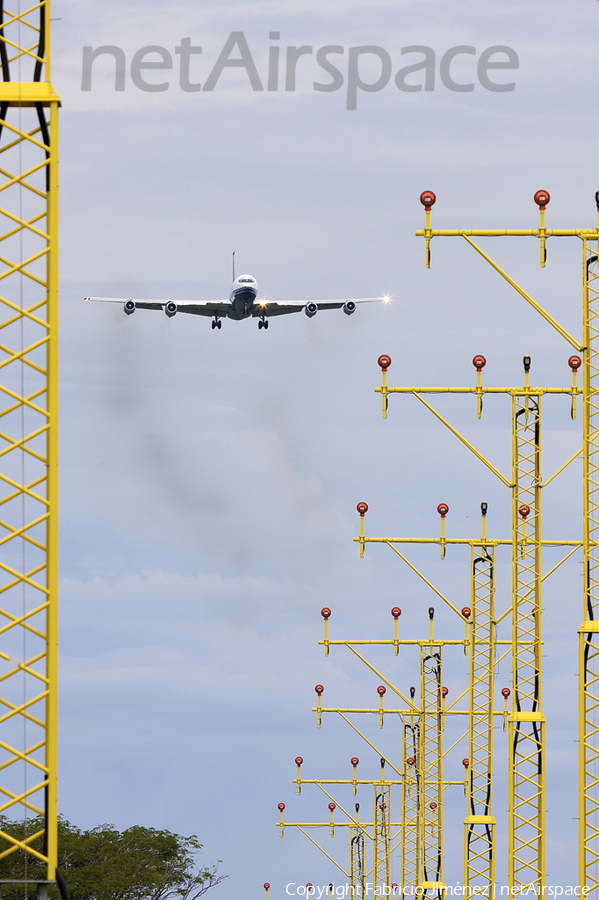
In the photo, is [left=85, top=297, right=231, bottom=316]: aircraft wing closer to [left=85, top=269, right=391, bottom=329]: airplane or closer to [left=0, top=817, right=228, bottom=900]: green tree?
[left=85, top=269, right=391, bottom=329]: airplane

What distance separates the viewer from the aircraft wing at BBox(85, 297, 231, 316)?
89.8 m

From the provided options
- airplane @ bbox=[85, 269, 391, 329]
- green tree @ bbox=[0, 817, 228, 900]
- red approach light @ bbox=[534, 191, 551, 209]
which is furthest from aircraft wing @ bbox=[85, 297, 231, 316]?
red approach light @ bbox=[534, 191, 551, 209]

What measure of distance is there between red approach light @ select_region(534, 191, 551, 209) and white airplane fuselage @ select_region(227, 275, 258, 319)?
54.9 meters

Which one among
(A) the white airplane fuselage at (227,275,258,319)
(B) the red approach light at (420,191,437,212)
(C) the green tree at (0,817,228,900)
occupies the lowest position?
(C) the green tree at (0,817,228,900)

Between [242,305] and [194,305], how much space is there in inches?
125

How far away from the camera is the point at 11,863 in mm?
73812

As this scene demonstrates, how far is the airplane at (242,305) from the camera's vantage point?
87.8 metres

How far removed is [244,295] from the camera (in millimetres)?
87562

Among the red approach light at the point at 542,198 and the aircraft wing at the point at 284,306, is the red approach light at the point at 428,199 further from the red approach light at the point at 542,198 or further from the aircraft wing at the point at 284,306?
the aircraft wing at the point at 284,306

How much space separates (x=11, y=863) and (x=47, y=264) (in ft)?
188

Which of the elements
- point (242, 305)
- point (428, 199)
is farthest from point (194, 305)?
point (428, 199)

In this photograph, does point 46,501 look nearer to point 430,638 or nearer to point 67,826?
point 430,638

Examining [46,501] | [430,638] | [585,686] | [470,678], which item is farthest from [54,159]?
[430,638]

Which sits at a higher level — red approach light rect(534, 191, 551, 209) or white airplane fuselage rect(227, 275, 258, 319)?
white airplane fuselage rect(227, 275, 258, 319)
